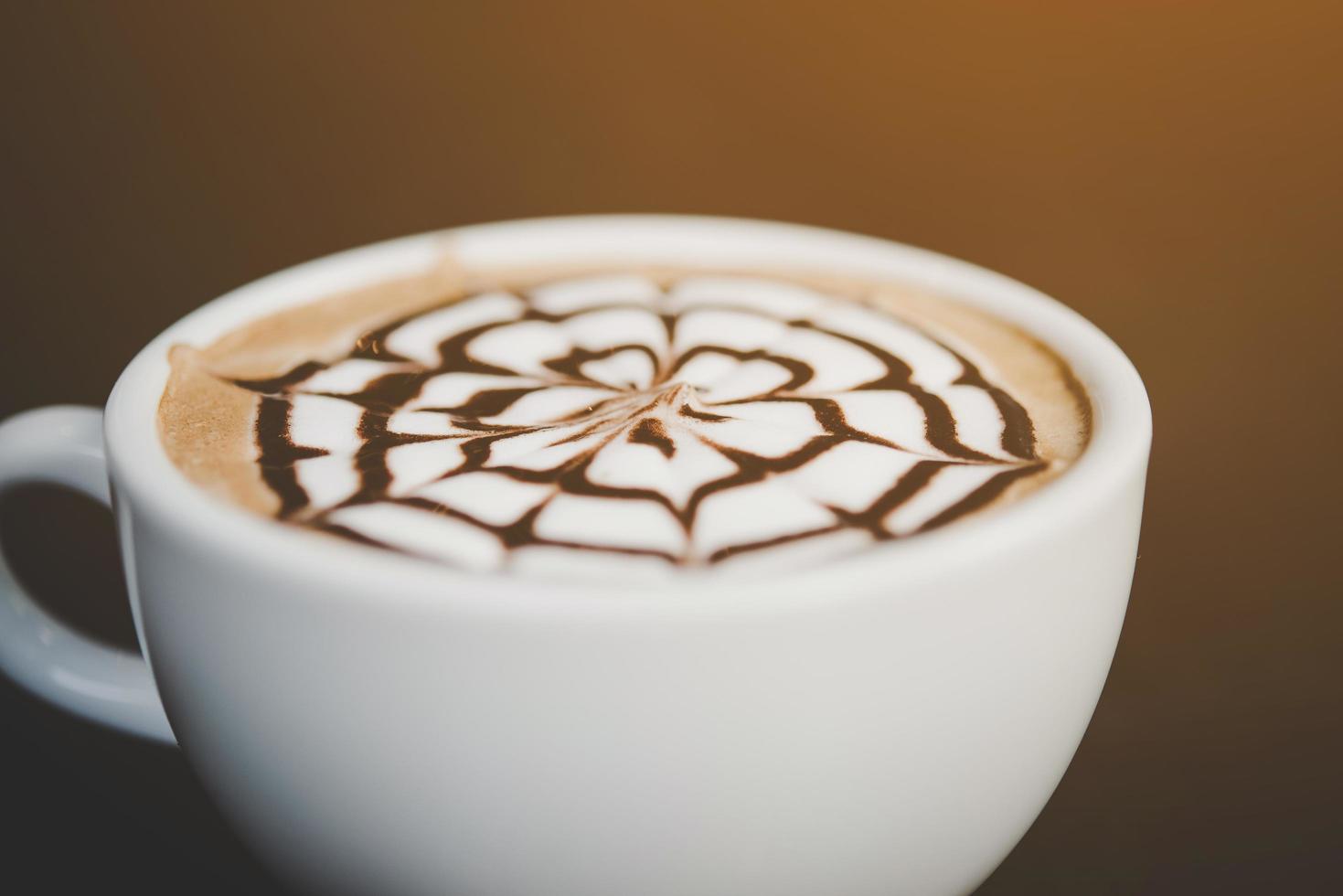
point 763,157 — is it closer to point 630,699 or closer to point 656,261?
point 656,261

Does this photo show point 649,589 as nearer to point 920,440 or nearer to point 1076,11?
point 920,440

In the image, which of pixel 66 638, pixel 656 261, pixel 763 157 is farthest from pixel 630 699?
pixel 763 157

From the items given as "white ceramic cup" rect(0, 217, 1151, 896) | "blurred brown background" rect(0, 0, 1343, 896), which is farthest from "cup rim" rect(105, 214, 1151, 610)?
"blurred brown background" rect(0, 0, 1343, 896)

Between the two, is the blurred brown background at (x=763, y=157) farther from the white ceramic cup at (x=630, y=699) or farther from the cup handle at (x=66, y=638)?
the white ceramic cup at (x=630, y=699)

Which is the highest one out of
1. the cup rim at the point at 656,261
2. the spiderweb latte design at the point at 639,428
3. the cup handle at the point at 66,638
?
the cup rim at the point at 656,261

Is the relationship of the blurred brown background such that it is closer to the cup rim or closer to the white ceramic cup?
the cup rim

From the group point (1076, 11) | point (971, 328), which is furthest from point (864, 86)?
point (971, 328)

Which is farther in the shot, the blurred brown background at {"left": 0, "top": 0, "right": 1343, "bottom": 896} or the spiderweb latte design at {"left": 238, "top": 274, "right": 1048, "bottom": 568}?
the blurred brown background at {"left": 0, "top": 0, "right": 1343, "bottom": 896}

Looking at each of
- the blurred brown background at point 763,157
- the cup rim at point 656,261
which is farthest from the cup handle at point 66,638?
the blurred brown background at point 763,157

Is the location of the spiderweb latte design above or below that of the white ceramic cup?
above
